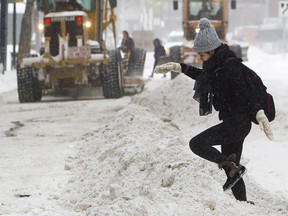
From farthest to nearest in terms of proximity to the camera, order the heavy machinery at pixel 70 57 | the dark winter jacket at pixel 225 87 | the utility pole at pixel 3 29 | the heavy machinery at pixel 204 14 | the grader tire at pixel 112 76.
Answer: the heavy machinery at pixel 204 14
the utility pole at pixel 3 29
the grader tire at pixel 112 76
the heavy machinery at pixel 70 57
the dark winter jacket at pixel 225 87

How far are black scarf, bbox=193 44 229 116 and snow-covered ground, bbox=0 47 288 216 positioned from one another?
0.68 meters

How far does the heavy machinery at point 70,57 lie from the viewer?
17922 millimetres

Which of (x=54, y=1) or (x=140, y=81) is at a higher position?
(x=54, y=1)

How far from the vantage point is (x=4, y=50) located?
27.5 meters

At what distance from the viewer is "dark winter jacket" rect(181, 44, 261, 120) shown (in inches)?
224

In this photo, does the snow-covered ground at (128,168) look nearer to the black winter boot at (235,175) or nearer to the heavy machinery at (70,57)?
the black winter boot at (235,175)

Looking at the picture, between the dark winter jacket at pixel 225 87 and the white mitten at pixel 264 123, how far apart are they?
0.19ft

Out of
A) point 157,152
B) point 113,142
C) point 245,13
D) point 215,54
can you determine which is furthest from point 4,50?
point 245,13

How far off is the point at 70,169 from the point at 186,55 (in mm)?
17080

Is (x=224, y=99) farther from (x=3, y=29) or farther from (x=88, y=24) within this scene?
(x=3, y=29)

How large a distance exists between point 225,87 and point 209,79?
0.14m

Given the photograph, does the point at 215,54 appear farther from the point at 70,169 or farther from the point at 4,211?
the point at 70,169

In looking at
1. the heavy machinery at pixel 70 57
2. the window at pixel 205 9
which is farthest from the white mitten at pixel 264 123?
the window at pixel 205 9

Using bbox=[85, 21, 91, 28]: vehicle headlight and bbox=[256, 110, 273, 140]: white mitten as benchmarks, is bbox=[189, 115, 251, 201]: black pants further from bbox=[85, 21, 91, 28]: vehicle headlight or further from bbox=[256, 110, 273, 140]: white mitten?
bbox=[85, 21, 91, 28]: vehicle headlight
